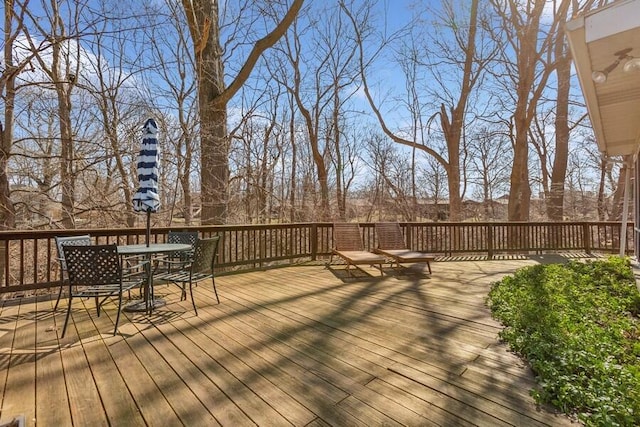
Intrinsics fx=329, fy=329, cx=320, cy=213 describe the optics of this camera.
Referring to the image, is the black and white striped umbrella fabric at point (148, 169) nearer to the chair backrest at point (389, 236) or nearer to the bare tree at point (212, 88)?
the bare tree at point (212, 88)

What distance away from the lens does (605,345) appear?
2539mm

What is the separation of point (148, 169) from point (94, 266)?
4.05 feet

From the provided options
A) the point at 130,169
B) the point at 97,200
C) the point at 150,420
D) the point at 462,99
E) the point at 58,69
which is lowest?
the point at 150,420

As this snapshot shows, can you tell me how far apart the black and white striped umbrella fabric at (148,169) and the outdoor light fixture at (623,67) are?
4.87 metres

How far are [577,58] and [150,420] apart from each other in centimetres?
476

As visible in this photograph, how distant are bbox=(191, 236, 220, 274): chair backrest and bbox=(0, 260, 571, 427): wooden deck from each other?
0.49m

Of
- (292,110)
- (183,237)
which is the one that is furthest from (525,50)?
(183,237)

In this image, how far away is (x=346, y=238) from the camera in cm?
661

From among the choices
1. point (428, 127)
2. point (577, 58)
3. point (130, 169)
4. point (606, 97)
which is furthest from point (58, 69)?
point (428, 127)

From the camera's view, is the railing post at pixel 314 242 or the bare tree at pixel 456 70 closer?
the railing post at pixel 314 242

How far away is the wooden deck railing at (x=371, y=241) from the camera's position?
6430 mm

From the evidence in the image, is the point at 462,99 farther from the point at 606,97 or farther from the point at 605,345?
the point at 605,345

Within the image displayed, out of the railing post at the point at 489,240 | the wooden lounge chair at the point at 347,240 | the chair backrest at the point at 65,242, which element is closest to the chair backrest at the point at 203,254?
the chair backrest at the point at 65,242

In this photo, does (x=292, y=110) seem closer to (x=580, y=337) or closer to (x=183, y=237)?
(x=183, y=237)
